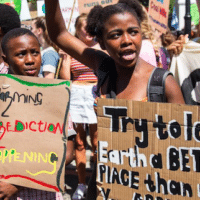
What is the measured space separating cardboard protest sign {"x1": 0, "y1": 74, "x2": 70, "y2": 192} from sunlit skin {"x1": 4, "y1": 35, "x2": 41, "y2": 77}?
0.71ft

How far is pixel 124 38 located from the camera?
6.61 feet

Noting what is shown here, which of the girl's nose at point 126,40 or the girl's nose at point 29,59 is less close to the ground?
the girl's nose at point 126,40

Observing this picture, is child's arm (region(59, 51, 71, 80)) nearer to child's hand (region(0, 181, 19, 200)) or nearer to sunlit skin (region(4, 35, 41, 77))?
sunlit skin (region(4, 35, 41, 77))

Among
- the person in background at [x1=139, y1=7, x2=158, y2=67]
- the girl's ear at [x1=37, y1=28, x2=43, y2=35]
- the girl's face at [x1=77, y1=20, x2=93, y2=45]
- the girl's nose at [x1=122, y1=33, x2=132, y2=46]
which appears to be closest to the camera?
the girl's nose at [x1=122, y1=33, x2=132, y2=46]

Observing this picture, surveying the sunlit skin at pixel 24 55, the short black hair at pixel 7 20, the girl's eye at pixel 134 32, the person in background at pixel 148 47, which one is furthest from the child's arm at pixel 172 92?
the short black hair at pixel 7 20

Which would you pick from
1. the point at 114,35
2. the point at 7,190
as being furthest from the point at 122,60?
the point at 7,190

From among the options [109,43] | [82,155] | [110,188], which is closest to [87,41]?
[82,155]

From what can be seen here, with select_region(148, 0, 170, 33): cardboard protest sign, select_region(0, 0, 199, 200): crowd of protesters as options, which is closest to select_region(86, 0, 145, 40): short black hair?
select_region(0, 0, 199, 200): crowd of protesters

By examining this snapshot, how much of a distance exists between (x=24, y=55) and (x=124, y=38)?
579 mm

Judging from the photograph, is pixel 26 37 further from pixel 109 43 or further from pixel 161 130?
pixel 161 130

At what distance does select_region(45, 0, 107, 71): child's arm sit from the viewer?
92.4 inches

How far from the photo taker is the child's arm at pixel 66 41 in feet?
7.70

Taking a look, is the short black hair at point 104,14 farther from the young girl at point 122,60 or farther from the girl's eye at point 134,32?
the girl's eye at point 134,32

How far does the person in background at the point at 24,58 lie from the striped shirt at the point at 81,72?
214cm
